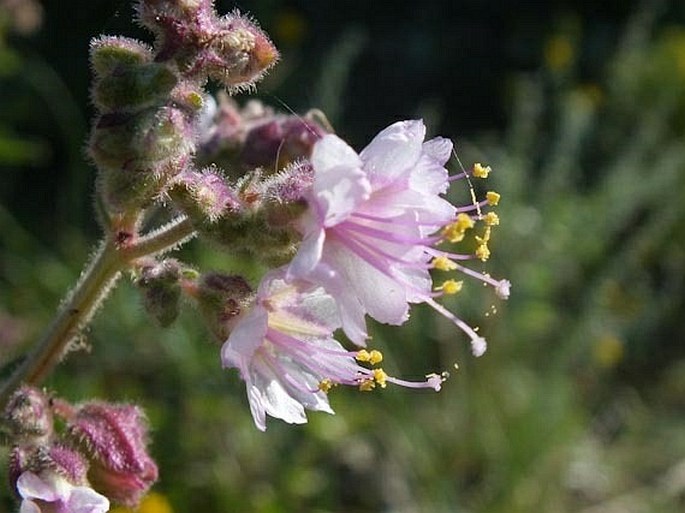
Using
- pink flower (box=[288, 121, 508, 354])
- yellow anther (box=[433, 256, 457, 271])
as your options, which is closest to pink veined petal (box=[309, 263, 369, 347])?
pink flower (box=[288, 121, 508, 354])

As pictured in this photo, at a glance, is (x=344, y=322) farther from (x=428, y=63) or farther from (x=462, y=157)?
(x=428, y=63)

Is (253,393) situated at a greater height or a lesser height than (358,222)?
lesser

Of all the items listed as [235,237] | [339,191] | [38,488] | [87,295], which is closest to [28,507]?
[38,488]

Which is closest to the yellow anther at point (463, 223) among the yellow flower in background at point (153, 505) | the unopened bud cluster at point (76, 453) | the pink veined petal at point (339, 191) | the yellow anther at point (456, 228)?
the yellow anther at point (456, 228)

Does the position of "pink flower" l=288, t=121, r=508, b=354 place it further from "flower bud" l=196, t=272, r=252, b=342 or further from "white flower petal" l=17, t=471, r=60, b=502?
"white flower petal" l=17, t=471, r=60, b=502

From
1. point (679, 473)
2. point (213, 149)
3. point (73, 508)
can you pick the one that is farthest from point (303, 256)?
point (679, 473)

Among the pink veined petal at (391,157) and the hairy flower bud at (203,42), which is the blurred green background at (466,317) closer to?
the hairy flower bud at (203,42)

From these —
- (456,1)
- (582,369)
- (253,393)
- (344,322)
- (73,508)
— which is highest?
(344,322)
